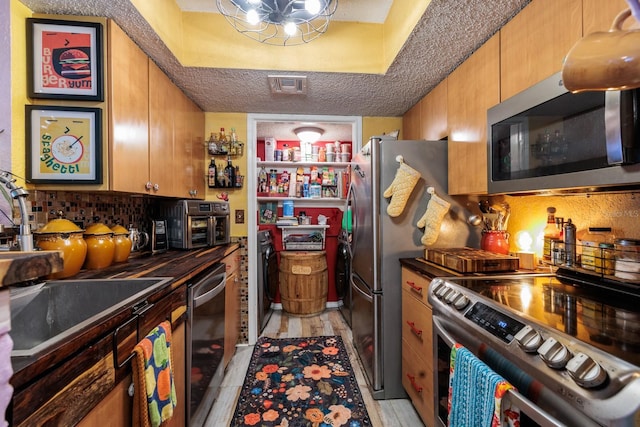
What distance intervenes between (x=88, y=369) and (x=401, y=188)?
61.9 inches

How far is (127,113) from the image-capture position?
1.44 metres

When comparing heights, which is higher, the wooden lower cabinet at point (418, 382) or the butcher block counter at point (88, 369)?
the butcher block counter at point (88, 369)

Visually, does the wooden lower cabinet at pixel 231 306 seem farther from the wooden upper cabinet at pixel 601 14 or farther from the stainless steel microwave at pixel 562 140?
the wooden upper cabinet at pixel 601 14

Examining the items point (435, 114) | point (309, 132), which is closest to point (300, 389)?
point (435, 114)

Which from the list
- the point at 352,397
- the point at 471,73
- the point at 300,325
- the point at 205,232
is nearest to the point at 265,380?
the point at 352,397

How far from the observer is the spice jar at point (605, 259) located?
1.07 meters

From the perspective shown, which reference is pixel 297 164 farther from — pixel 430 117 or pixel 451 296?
pixel 451 296

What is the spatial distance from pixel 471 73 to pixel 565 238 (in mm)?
996

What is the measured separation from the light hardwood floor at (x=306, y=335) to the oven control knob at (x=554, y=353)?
1199 mm

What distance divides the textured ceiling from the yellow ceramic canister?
3.48ft

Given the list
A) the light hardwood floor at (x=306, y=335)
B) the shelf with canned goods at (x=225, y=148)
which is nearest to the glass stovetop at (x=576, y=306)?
the light hardwood floor at (x=306, y=335)

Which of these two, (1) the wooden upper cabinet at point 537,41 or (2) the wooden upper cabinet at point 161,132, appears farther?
(2) the wooden upper cabinet at point 161,132

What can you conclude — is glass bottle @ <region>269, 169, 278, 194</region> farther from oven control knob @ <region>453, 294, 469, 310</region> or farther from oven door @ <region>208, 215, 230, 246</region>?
oven control knob @ <region>453, 294, 469, 310</region>

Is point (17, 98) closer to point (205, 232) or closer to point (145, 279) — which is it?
point (145, 279)
